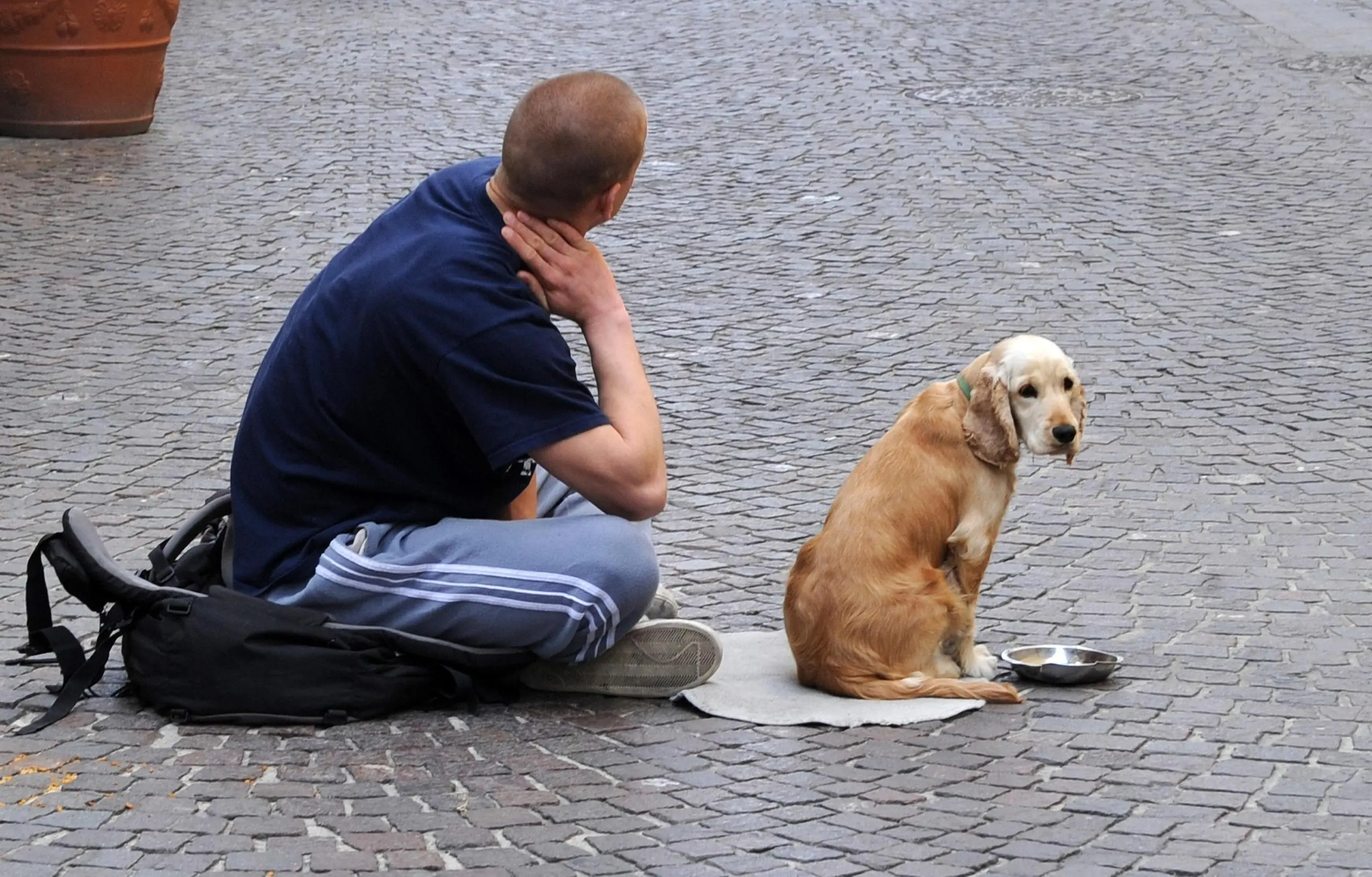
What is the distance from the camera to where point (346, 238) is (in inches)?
353

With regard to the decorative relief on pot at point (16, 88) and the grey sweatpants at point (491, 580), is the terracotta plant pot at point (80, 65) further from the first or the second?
the grey sweatpants at point (491, 580)

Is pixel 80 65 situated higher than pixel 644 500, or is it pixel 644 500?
pixel 80 65

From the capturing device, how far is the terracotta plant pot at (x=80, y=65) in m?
10.5

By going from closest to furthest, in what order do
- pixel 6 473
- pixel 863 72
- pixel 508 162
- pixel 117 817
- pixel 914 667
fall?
pixel 117 817, pixel 508 162, pixel 914 667, pixel 6 473, pixel 863 72

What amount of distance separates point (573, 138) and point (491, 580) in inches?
40.5

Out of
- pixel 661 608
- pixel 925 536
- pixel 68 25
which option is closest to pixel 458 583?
pixel 661 608

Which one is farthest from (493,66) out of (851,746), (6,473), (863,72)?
(851,746)

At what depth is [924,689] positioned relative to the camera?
4375 millimetres

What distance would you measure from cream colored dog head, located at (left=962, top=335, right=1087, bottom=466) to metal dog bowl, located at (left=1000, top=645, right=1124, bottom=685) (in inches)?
22.1

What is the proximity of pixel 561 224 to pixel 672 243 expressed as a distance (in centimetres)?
513

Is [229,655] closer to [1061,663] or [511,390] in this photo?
[511,390]

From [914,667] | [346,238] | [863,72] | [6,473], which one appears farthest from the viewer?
[863,72]

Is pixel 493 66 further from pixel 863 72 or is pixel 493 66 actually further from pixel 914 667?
pixel 914 667

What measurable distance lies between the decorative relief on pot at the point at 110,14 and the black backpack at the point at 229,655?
7.10 m
